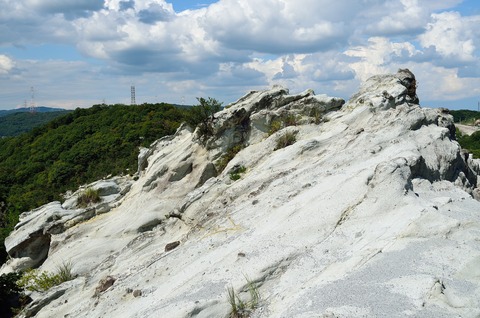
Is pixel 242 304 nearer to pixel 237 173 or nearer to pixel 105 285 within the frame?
pixel 105 285

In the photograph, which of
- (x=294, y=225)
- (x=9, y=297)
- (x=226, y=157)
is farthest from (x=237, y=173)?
(x=9, y=297)

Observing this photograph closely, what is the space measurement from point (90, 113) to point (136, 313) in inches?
2874

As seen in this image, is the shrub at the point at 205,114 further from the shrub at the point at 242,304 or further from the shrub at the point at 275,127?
the shrub at the point at 242,304

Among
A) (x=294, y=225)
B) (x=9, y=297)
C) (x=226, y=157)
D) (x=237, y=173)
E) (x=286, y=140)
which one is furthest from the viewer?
(x=226, y=157)

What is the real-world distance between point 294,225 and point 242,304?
3696mm

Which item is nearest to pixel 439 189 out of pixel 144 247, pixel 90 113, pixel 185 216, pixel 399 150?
pixel 399 150

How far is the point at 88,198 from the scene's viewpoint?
31391 mm

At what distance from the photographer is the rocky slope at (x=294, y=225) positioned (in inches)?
412

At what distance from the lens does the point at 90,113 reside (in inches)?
3179

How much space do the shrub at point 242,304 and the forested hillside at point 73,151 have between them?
27509 mm

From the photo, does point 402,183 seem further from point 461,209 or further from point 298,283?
point 298,283

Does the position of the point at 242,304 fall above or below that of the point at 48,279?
above

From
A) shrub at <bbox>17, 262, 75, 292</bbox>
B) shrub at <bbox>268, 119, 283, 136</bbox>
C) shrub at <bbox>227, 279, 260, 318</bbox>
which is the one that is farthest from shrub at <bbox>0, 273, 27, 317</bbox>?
shrub at <bbox>268, 119, 283, 136</bbox>

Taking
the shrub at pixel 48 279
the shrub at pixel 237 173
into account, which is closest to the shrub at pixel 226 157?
the shrub at pixel 237 173
